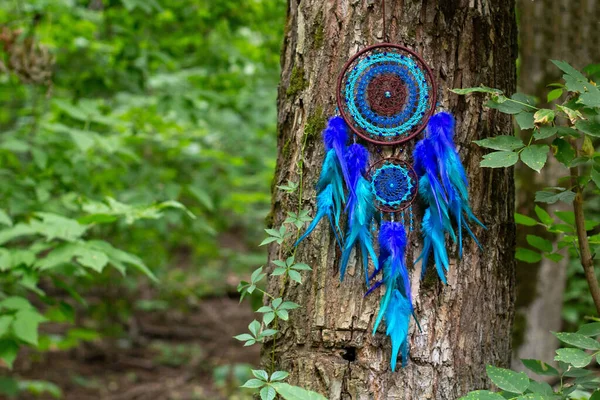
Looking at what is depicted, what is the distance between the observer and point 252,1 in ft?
12.8

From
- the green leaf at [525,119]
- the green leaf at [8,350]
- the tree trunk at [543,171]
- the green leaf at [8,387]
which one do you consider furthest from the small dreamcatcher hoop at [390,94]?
the green leaf at [8,387]

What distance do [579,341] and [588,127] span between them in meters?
0.53

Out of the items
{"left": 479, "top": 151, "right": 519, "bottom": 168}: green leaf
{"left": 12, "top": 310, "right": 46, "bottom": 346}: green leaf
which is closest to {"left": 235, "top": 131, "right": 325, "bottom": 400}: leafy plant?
{"left": 479, "top": 151, "right": 519, "bottom": 168}: green leaf

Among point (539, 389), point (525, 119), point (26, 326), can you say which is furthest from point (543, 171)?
point (26, 326)

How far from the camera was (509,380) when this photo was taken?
150cm

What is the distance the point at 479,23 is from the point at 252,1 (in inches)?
99.0

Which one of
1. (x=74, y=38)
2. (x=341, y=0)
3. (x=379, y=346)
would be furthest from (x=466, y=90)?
(x=74, y=38)

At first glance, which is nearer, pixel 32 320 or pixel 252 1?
pixel 32 320

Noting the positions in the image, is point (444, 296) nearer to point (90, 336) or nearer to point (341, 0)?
point (341, 0)

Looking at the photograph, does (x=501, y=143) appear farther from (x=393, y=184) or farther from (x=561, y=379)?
(x=561, y=379)

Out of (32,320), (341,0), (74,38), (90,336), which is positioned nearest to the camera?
(341,0)

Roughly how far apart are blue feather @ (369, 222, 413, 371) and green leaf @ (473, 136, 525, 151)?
0.31m

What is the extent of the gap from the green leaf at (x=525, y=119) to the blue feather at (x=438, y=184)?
0.17 m

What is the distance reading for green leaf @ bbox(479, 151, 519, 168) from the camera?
4.89 feet
